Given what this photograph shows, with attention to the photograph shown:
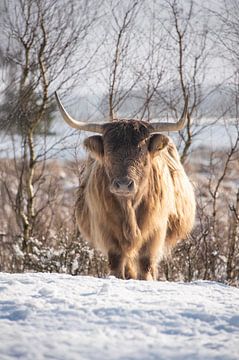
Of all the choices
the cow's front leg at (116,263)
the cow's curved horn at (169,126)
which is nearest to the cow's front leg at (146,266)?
the cow's front leg at (116,263)

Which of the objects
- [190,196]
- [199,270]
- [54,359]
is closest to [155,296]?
[54,359]

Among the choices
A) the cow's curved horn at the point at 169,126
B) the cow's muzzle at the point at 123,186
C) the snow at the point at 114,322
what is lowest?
the snow at the point at 114,322

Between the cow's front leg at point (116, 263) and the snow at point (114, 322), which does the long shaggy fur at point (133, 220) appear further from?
the snow at point (114, 322)

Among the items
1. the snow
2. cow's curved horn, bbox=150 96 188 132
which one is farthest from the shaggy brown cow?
the snow

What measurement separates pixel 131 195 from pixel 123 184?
0.98 feet

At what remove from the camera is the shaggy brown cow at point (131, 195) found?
6.34 meters

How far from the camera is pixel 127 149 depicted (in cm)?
631

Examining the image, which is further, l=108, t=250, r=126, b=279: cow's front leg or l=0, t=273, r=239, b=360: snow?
l=108, t=250, r=126, b=279: cow's front leg

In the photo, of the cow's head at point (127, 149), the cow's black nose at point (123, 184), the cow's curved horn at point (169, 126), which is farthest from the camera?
the cow's curved horn at point (169, 126)

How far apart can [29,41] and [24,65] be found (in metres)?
0.54

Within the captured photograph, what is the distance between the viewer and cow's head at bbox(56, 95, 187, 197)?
611 cm

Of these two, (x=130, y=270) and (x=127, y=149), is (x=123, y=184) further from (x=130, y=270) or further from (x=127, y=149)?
(x=130, y=270)

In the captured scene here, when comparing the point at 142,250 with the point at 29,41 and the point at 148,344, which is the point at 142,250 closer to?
the point at 148,344

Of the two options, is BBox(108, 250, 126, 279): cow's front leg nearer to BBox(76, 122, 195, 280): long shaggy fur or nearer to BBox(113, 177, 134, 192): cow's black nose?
BBox(76, 122, 195, 280): long shaggy fur
